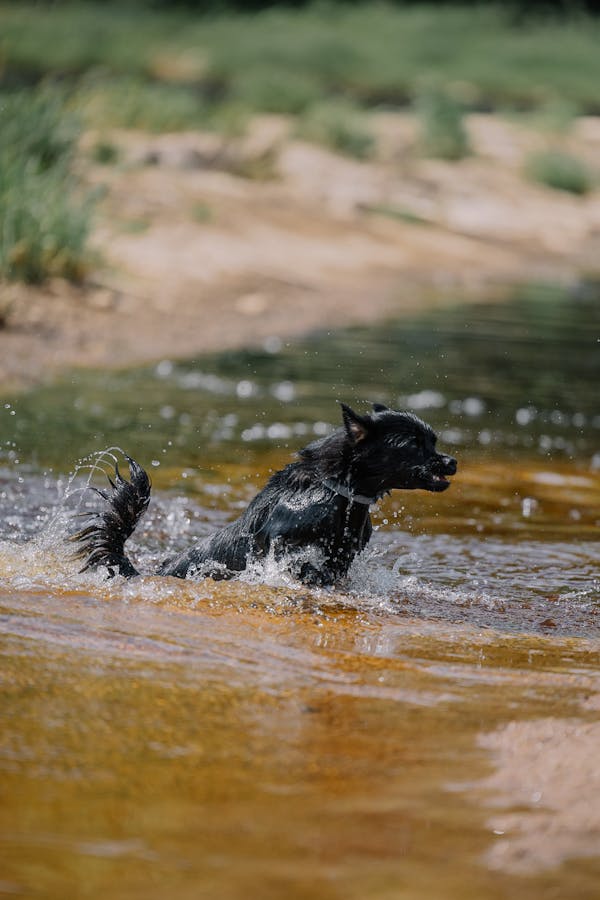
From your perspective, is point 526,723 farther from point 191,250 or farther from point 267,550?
point 191,250

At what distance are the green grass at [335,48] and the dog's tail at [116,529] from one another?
1219 inches

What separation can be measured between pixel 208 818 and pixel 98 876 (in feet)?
1.26

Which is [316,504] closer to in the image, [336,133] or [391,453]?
[391,453]

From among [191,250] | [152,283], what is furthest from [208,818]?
[191,250]

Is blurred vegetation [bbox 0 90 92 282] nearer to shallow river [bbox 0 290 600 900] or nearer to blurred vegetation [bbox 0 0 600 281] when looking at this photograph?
blurred vegetation [bbox 0 0 600 281]

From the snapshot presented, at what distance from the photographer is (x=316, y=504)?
6105mm

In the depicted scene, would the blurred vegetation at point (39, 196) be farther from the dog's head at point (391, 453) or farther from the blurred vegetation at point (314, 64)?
the dog's head at point (391, 453)

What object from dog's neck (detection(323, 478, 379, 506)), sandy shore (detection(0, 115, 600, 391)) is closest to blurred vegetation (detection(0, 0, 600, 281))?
sandy shore (detection(0, 115, 600, 391))

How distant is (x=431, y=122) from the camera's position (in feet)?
103

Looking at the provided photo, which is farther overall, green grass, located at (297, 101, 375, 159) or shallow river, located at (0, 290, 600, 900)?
green grass, located at (297, 101, 375, 159)

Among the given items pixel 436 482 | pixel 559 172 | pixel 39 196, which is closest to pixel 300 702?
pixel 436 482

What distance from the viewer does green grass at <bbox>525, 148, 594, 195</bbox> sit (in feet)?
98.7

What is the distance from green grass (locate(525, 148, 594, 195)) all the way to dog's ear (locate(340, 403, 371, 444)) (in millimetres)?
25227

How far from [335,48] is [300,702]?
42819mm
